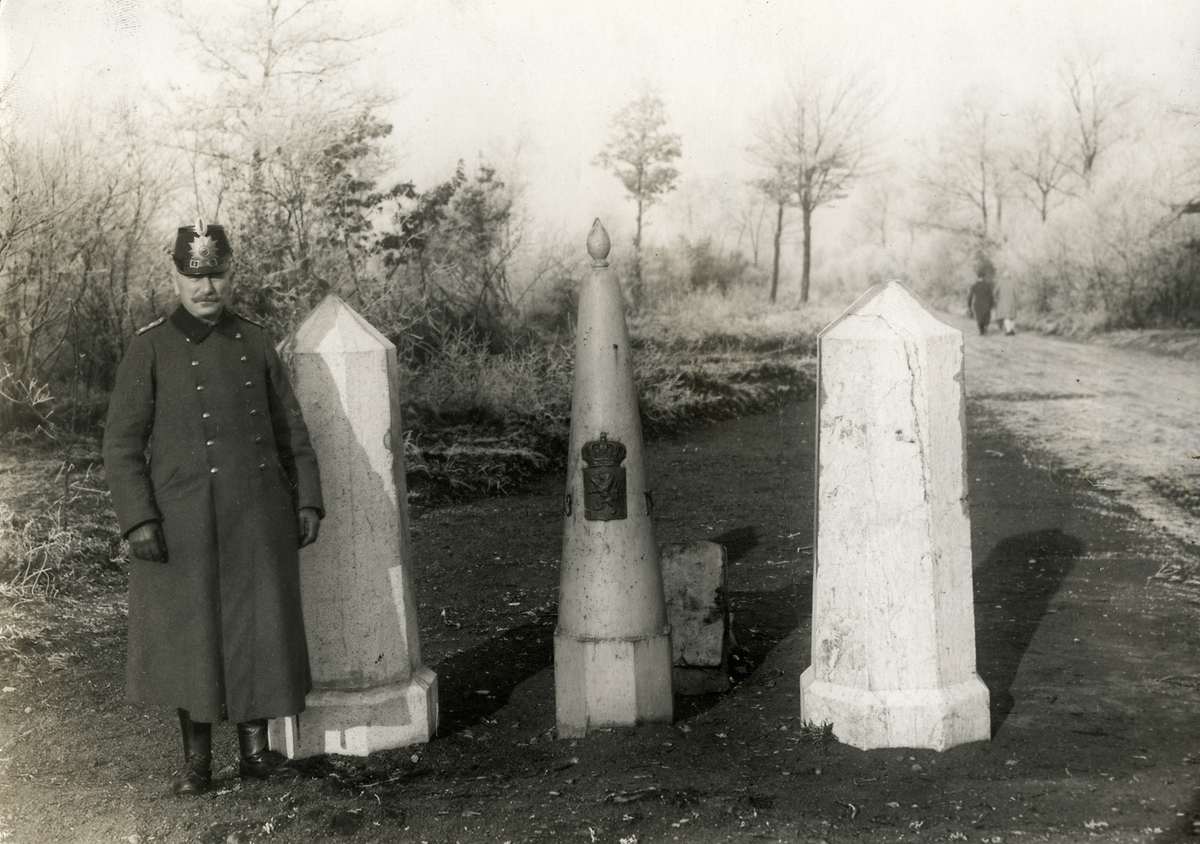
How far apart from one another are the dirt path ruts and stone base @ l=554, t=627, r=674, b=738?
225 inches

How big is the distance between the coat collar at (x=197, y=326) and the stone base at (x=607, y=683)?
1.77 meters

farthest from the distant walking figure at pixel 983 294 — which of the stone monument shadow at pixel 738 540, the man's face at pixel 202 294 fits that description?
the man's face at pixel 202 294

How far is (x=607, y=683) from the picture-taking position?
467cm

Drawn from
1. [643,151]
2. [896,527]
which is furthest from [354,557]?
[643,151]

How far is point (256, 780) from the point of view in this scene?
4250mm

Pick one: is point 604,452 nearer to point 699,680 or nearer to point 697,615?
point 697,615

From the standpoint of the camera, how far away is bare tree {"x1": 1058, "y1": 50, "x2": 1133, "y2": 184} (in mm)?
9906

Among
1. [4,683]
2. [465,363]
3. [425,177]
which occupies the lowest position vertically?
[4,683]

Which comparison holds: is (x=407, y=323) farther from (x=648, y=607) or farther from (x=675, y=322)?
(x=648, y=607)

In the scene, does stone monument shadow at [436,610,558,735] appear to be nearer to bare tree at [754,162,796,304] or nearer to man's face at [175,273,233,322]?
man's face at [175,273,233,322]

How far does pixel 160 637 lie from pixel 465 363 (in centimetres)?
728

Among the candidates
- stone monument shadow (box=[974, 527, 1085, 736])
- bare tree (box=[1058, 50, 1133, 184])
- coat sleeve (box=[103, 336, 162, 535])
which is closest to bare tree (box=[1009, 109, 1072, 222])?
bare tree (box=[1058, 50, 1133, 184])

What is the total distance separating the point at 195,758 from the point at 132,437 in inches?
46.0

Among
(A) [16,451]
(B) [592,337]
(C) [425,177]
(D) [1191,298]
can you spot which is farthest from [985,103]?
(A) [16,451]
